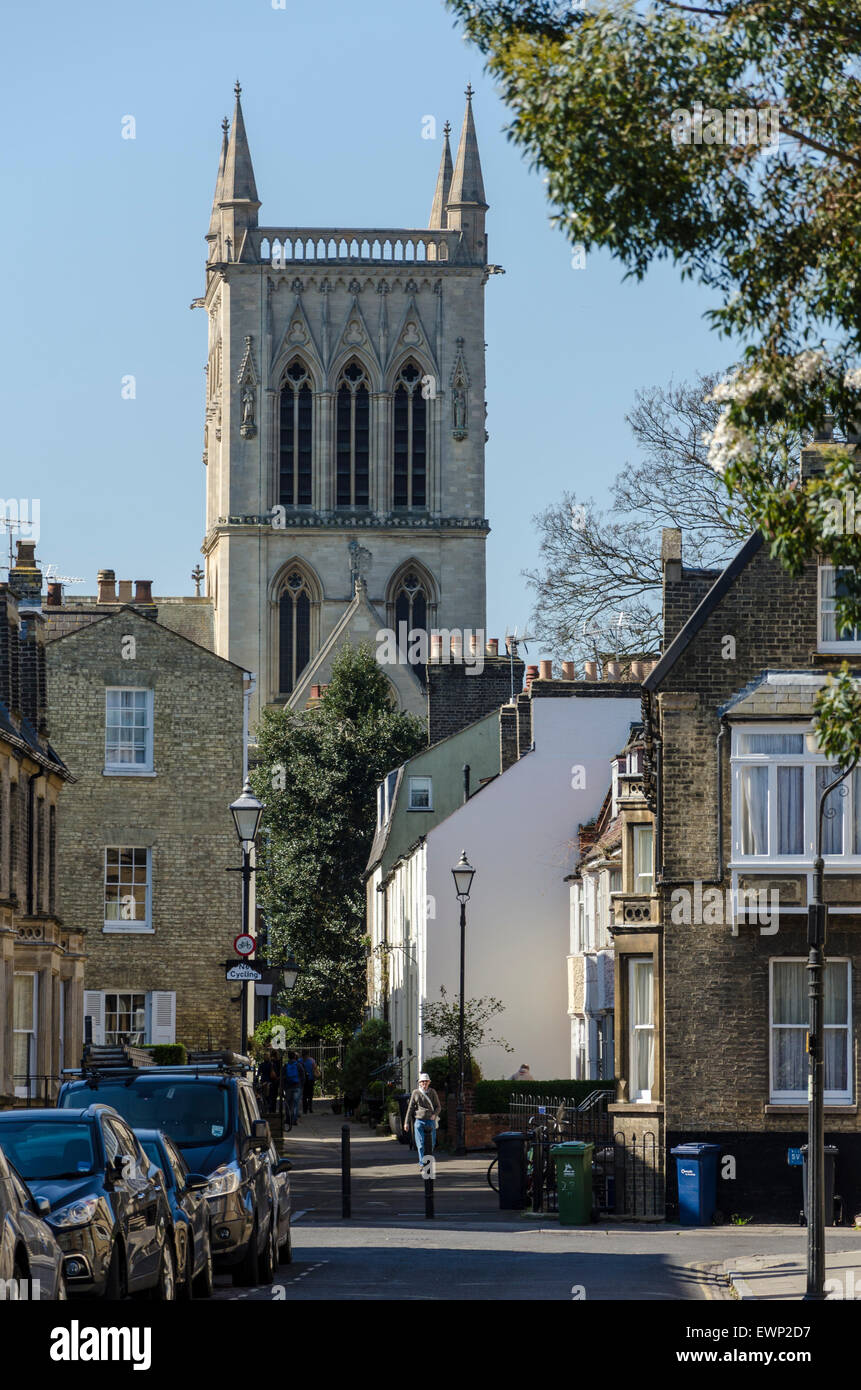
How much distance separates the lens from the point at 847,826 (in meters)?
30.3

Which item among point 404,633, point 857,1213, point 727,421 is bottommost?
point 857,1213

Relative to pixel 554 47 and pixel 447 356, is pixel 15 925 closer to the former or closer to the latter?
pixel 554 47

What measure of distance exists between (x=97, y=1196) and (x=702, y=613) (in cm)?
1703

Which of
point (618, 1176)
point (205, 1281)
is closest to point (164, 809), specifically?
point (618, 1176)

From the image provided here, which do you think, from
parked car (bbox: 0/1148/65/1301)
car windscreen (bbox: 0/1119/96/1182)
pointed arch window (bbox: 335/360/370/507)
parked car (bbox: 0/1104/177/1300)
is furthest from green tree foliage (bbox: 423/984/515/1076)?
pointed arch window (bbox: 335/360/370/507)

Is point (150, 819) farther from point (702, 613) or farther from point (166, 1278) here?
point (166, 1278)

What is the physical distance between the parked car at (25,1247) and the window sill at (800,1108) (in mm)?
17341

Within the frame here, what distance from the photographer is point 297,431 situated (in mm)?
100000

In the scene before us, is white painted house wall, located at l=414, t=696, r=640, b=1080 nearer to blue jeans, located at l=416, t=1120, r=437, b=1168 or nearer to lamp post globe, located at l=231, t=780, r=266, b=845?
blue jeans, located at l=416, t=1120, r=437, b=1168

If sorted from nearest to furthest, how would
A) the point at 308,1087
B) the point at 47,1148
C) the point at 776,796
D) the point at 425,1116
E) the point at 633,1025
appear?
the point at 47,1148, the point at 776,796, the point at 633,1025, the point at 425,1116, the point at 308,1087

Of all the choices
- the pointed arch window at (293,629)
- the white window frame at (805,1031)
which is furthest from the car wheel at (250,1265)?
the pointed arch window at (293,629)

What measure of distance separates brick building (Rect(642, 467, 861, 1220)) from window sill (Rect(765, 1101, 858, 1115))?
2cm
